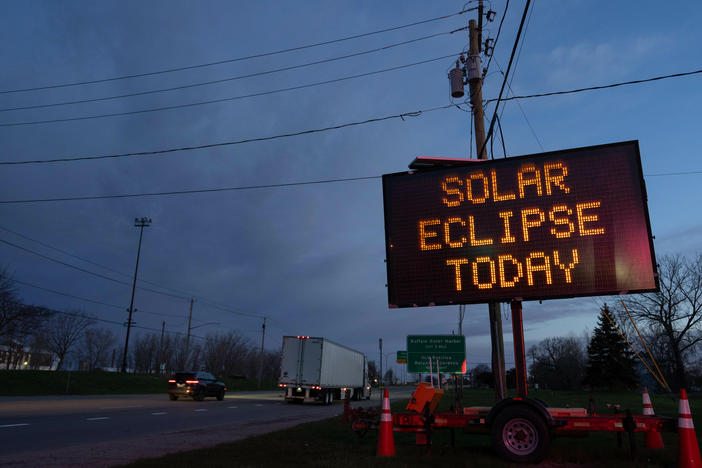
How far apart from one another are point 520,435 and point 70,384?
35101mm

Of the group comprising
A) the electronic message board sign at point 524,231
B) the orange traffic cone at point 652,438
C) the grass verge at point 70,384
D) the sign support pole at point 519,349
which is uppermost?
the electronic message board sign at point 524,231

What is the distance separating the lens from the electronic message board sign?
25.0 feet

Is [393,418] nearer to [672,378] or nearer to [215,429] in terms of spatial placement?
[215,429]

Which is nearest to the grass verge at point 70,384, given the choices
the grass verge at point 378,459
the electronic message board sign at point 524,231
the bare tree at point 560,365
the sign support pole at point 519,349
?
the grass verge at point 378,459

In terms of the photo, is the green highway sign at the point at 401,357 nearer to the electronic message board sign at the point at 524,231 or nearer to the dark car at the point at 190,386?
the dark car at the point at 190,386

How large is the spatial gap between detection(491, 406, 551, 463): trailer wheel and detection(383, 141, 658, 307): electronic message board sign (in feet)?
6.22

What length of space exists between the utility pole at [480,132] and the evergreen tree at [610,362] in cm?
5106

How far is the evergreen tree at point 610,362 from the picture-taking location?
5572cm

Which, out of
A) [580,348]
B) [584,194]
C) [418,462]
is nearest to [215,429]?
[418,462]

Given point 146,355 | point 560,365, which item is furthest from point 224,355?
point 560,365

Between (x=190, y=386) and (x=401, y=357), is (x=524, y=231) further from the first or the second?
(x=190, y=386)

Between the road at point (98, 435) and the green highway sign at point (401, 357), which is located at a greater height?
the green highway sign at point (401, 357)

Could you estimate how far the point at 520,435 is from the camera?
659 centimetres

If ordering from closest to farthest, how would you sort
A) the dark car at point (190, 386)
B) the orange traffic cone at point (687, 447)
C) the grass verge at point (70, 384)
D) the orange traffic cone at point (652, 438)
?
the orange traffic cone at point (687, 447)
the orange traffic cone at point (652, 438)
the dark car at point (190, 386)
the grass verge at point (70, 384)
